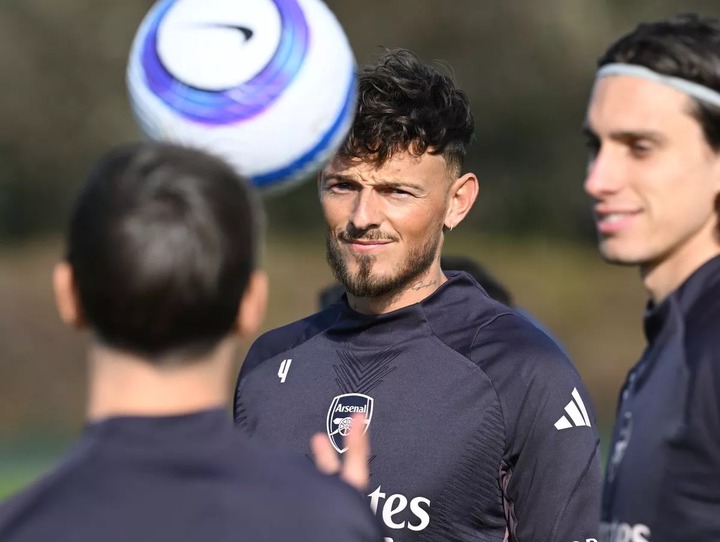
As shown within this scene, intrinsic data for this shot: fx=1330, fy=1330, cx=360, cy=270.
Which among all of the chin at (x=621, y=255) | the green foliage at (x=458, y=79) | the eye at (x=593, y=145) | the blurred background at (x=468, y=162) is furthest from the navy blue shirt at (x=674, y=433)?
the green foliage at (x=458, y=79)

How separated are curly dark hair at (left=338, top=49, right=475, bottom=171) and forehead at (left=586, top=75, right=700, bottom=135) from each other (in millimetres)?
1364

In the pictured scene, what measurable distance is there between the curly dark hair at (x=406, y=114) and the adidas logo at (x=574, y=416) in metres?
0.95

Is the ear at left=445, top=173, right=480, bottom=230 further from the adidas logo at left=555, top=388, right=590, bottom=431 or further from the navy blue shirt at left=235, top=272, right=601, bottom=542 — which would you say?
the adidas logo at left=555, top=388, right=590, bottom=431

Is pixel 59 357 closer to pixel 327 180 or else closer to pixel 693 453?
pixel 327 180

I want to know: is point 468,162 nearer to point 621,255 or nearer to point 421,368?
point 421,368

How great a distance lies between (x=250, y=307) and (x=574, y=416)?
187 cm

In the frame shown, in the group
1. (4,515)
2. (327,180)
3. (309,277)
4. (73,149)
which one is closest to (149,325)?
(4,515)

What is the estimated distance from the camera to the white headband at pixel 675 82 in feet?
9.60

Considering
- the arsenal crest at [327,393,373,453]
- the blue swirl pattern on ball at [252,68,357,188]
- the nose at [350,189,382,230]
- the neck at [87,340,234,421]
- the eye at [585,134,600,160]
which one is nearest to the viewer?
the neck at [87,340,234,421]

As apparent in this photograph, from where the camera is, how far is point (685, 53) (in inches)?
117

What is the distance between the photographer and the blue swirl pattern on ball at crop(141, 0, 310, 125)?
140 inches

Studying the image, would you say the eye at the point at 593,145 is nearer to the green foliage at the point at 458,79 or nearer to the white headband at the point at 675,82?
the white headband at the point at 675,82

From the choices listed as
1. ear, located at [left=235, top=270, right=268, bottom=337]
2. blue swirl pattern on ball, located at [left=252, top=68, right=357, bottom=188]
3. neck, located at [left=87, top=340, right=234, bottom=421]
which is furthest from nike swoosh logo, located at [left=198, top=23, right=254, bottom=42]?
neck, located at [left=87, top=340, right=234, bottom=421]

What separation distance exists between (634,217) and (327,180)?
1656 mm
